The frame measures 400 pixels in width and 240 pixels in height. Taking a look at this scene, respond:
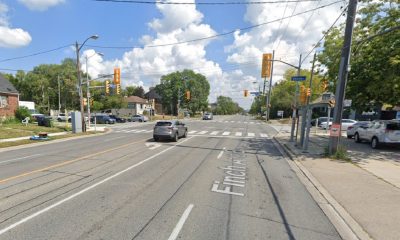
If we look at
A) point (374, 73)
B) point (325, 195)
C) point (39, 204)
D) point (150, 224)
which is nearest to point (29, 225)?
point (39, 204)

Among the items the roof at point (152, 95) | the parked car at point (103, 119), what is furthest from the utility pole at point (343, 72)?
the roof at point (152, 95)

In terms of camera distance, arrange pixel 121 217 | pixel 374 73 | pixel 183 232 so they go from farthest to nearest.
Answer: pixel 374 73
pixel 121 217
pixel 183 232

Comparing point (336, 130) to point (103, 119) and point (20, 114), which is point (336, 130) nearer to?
point (20, 114)

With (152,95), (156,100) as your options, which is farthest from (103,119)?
(152,95)

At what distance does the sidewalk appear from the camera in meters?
5.08

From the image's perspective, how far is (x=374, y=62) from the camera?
1594cm

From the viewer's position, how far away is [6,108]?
33125mm

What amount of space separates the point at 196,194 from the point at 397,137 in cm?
1497

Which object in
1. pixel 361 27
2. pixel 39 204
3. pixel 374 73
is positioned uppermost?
pixel 361 27

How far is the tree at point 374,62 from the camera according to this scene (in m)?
14.7

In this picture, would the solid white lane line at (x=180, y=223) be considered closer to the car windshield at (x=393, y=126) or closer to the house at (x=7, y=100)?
the car windshield at (x=393, y=126)

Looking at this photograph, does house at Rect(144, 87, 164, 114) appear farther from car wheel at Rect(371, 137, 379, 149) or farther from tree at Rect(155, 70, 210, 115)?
car wheel at Rect(371, 137, 379, 149)

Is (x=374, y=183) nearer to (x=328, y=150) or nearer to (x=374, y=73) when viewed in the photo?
(x=328, y=150)

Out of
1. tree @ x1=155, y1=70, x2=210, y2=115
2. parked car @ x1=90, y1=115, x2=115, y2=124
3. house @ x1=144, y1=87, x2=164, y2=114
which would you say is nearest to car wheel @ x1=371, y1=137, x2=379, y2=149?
parked car @ x1=90, y1=115, x2=115, y2=124
